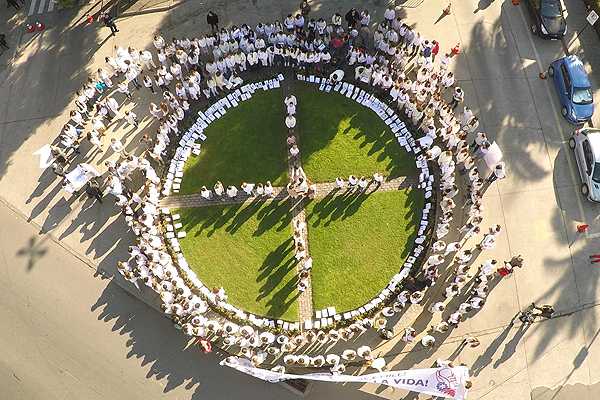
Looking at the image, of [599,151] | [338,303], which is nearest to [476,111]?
[599,151]

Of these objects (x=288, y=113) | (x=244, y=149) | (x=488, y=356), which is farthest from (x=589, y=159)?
(x=244, y=149)

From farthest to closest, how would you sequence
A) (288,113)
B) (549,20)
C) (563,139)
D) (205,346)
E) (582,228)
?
(549,20) → (563,139) → (288,113) → (582,228) → (205,346)

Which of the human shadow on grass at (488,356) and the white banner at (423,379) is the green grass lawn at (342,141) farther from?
the white banner at (423,379)

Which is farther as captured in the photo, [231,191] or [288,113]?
[288,113]

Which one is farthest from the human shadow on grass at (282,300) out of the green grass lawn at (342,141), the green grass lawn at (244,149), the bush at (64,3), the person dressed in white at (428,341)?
the bush at (64,3)

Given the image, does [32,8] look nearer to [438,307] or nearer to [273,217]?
[273,217]

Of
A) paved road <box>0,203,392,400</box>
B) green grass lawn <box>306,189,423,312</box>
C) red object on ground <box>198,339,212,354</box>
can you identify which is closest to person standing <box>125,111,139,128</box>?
paved road <box>0,203,392,400</box>

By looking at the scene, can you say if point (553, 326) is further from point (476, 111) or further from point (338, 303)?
point (476, 111)

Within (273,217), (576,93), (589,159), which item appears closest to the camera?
(273,217)
